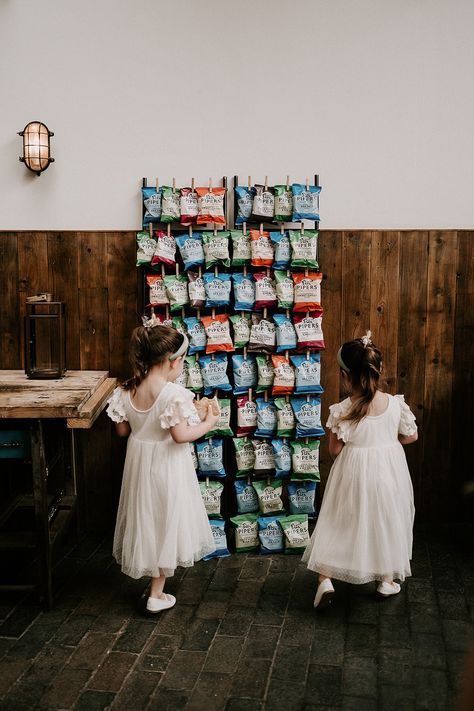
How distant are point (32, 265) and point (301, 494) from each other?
6.81ft

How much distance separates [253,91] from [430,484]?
2.58 metres

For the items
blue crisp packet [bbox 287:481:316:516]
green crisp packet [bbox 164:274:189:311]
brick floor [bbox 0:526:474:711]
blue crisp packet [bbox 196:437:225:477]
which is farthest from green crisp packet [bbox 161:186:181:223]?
brick floor [bbox 0:526:474:711]

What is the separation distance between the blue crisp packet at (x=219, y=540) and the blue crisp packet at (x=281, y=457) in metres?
0.42

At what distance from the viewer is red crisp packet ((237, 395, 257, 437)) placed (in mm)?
3834

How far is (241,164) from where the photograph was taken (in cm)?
399

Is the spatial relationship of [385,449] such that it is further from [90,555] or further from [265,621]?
[90,555]

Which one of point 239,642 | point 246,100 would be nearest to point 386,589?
point 239,642

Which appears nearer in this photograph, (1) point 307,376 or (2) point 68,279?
(1) point 307,376

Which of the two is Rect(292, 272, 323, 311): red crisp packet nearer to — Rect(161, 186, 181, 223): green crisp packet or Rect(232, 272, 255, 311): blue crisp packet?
Rect(232, 272, 255, 311): blue crisp packet

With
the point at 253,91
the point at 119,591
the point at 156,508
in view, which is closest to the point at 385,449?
the point at 156,508

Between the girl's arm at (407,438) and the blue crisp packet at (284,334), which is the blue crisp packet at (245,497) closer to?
the blue crisp packet at (284,334)

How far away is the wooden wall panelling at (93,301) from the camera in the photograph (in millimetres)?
4059

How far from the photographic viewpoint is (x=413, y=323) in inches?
162

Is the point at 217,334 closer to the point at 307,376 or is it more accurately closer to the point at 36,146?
the point at 307,376
